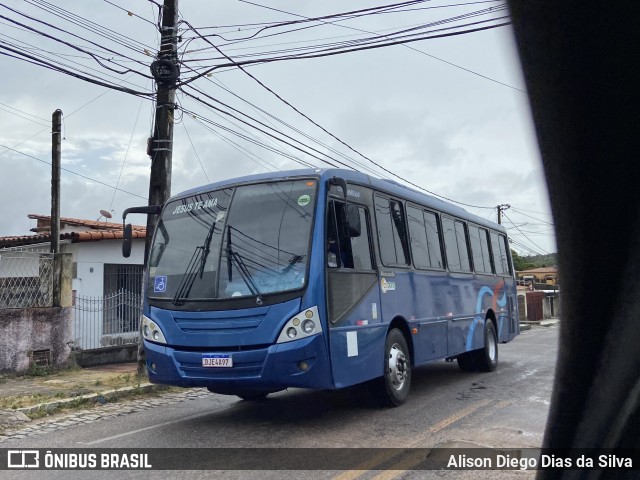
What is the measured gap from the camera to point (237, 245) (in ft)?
23.6

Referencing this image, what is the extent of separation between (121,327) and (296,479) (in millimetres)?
12066

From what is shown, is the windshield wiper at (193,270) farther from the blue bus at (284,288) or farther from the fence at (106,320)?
the fence at (106,320)

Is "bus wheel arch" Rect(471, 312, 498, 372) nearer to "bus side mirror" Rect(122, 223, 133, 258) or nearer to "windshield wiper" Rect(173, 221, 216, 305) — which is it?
"windshield wiper" Rect(173, 221, 216, 305)

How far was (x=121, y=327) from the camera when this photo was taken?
53.0ft

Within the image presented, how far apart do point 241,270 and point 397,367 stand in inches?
96.6

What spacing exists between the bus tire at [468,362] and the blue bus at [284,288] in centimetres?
312

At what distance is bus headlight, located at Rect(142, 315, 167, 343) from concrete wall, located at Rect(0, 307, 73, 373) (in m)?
5.02

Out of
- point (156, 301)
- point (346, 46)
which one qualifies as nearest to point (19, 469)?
point (156, 301)

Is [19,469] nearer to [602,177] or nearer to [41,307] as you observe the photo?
[602,177]

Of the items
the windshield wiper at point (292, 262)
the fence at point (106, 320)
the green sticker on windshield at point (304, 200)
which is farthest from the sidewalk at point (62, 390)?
the green sticker on windshield at point (304, 200)

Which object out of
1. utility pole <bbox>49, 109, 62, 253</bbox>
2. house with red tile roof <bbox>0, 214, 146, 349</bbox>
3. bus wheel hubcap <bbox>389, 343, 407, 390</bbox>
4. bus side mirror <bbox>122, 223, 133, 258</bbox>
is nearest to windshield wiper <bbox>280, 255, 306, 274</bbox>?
bus wheel hubcap <bbox>389, 343, 407, 390</bbox>

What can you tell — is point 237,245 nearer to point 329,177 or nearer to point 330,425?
point 329,177

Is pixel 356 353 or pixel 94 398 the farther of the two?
pixel 94 398

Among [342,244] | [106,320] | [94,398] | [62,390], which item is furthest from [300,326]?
[106,320]
